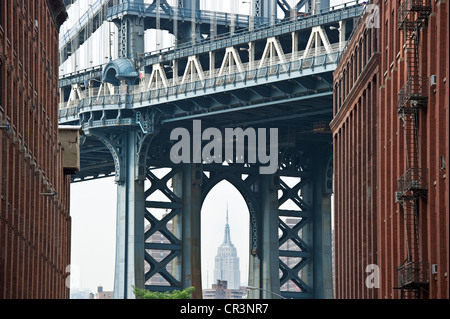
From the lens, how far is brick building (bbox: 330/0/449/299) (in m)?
58.9

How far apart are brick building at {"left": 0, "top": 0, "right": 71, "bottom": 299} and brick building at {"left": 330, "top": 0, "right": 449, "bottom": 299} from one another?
16.6 m

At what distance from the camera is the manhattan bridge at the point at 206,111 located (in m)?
125

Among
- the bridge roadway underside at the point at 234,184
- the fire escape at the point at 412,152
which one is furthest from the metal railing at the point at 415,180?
the bridge roadway underside at the point at 234,184

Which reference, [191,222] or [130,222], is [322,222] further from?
[130,222]

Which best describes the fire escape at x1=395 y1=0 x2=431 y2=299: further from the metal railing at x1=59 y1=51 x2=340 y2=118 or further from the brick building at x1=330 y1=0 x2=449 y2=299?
the metal railing at x1=59 y1=51 x2=340 y2=118

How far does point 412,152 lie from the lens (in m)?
64.0

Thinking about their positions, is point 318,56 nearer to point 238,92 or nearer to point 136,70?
point 238,92

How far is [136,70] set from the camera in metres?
142

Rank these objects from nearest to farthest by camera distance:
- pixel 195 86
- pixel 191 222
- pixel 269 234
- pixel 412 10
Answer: pixel 412 10 < pixel 195 86 < pixel 191 222 < pixel 269 234

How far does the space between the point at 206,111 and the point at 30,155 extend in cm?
6027

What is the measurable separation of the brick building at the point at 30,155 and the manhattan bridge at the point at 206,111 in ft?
97.3

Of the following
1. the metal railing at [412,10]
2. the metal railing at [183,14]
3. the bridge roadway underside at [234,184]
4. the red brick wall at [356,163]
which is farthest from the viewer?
the metal railing at [183,14]

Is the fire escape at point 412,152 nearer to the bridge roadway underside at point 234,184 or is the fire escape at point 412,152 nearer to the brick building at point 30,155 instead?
the brick building at point 30,155

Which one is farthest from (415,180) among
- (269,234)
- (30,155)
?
(269,234)
